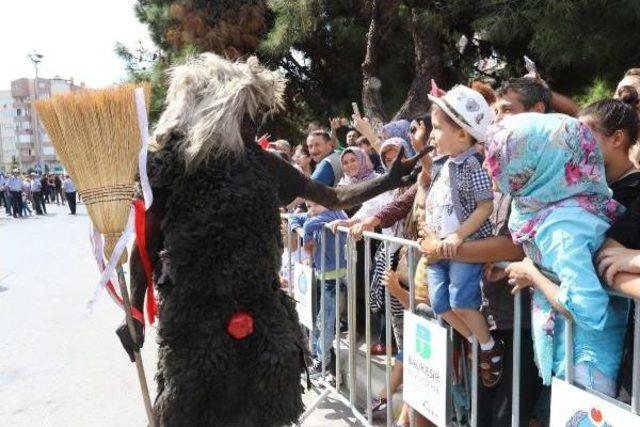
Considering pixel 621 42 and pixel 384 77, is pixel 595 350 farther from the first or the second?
pixel 384 77

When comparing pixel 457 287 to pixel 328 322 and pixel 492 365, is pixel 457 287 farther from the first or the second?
pixel 328 322

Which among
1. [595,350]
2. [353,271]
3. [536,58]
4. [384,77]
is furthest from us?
[384,77]

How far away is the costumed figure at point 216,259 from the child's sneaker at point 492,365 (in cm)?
80

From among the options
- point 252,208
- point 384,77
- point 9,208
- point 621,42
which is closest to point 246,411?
point 252,208

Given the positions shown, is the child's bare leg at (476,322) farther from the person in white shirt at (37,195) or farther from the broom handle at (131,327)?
the person in white shirt at (37,195)

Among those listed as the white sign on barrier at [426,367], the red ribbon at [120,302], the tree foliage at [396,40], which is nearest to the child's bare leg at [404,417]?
the white sign on barrier at [426,367]

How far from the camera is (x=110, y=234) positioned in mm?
2178

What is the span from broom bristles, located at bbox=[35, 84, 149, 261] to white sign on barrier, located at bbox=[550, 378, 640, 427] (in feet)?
5.25

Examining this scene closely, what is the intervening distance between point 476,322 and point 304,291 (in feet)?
5.75

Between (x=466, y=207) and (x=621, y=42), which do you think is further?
(x=621, y=42)

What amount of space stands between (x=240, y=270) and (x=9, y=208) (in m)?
27.4

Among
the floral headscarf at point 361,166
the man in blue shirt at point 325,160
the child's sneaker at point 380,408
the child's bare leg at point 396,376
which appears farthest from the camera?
the man in blue shirt at point 325,160

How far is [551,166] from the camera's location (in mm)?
1924

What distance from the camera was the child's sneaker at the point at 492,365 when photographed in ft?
8.03
